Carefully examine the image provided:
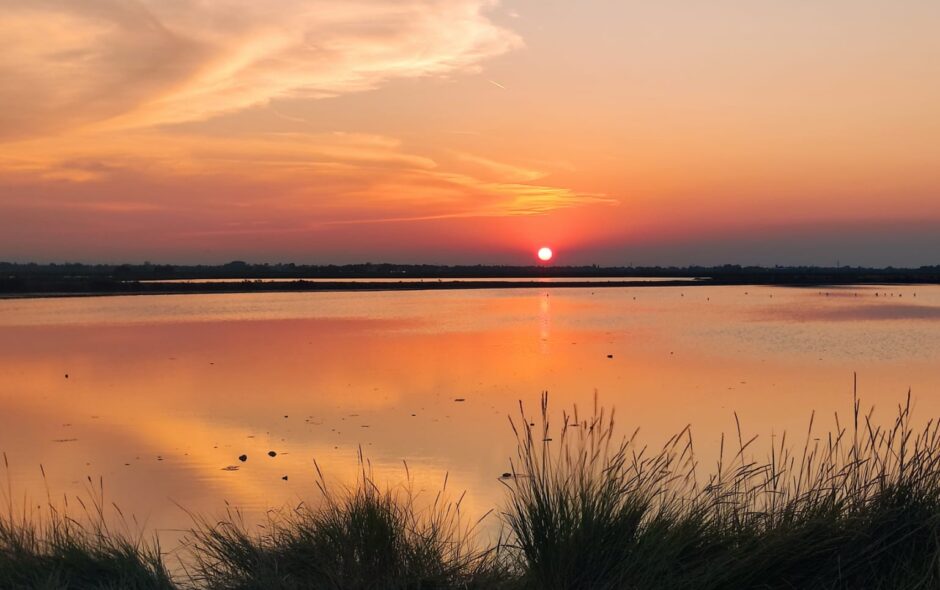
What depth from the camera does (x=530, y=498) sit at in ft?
17.2

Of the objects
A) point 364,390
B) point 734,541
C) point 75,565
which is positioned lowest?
point 364,390

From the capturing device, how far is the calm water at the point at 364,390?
1007cm

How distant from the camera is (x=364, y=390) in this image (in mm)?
16281

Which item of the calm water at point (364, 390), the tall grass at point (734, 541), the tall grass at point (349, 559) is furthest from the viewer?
the calm water at point (364, 390)

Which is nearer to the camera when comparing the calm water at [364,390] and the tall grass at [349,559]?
the tall grass at [349,559]

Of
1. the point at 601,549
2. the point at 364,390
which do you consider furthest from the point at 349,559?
the point at 364,390

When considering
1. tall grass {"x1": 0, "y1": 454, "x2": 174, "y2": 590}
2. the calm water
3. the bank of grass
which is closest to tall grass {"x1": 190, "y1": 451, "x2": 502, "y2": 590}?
the bank of grass

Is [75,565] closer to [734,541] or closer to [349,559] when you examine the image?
[349,559]

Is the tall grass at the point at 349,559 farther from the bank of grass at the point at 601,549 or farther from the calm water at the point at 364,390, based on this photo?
the calm water at the point at 364,390

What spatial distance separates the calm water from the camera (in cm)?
1007

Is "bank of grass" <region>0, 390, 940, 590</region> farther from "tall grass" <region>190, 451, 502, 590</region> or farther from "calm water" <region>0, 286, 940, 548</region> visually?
"calm water" <region>0, 286, 940, 548</region>

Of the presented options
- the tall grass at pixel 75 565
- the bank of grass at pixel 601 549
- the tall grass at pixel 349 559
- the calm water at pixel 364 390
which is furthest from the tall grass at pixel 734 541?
the calm water at pixel 364 390

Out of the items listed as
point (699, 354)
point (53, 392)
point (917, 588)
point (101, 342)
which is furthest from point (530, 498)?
point (101, 342)

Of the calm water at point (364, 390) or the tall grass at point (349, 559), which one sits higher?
the tall grass at point (349, 559)
